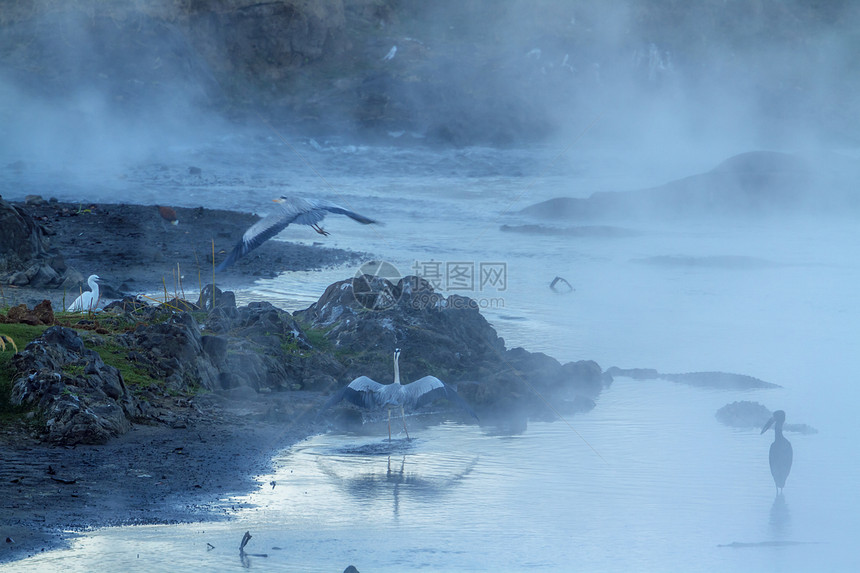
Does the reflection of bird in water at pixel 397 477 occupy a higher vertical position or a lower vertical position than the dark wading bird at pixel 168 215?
lower

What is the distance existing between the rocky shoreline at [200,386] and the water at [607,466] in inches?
12.9

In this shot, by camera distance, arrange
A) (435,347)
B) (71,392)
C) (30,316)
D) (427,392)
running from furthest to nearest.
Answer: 1. (435,347)
2. (30,316)
3. (427,392)
4. (71,392)

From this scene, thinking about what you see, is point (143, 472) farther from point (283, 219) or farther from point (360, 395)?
point (283, 219)

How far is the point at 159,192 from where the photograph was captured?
79.8ft

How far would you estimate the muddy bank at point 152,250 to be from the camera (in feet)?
44.2

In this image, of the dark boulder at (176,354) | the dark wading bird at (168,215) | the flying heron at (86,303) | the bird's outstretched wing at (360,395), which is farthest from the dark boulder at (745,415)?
the dark wading bird at (168,215)

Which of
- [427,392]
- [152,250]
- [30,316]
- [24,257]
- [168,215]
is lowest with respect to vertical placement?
[427,392]

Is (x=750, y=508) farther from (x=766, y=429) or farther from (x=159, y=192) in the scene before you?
(x=159, y=192)

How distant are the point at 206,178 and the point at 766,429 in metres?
21.1

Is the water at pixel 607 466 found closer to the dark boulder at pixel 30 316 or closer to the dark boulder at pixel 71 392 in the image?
the dark boulder at pixel 71 392

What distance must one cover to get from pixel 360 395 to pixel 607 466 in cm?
179

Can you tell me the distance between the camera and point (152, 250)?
51.1ft

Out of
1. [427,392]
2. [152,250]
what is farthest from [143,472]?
[152,250]

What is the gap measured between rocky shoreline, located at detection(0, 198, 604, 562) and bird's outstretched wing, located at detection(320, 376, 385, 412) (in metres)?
0.44
